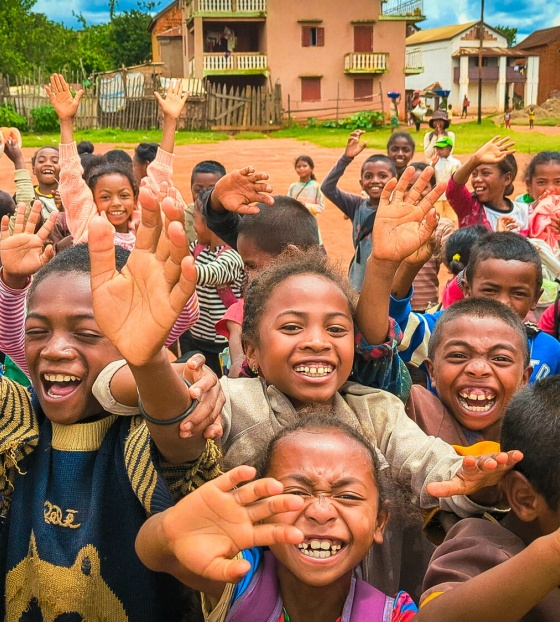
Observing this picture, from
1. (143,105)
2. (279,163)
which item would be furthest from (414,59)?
(279,163)

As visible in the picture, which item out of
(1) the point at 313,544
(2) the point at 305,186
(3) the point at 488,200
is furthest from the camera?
(2) the point at 305,186

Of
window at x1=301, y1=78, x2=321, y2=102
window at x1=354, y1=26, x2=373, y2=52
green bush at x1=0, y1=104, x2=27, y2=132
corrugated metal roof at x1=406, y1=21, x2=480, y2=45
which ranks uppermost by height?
corrugated metal roof at x1=406, y1=21, x2=480, y2=45

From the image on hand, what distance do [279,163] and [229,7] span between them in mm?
17994

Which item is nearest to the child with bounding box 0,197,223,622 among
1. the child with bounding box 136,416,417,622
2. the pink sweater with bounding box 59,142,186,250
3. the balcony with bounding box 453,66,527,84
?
the child with bounding box 136,416,417,622

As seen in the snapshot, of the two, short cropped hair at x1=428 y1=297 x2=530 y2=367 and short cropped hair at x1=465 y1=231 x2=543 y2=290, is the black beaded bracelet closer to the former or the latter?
short cropped hair at x1=428 y1=297 x2=530 y2=367

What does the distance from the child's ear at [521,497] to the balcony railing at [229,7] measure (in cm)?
3396

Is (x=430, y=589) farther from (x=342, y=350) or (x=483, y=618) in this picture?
(x=342, y=350)

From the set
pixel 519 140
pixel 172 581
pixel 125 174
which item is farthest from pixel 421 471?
pixel 519 140

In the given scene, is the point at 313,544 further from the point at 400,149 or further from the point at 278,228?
the point at 400,149

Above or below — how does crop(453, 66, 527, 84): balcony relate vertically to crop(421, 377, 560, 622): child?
above

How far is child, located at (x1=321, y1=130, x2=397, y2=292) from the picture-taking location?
5.09 meters

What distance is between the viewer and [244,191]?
3295 mm

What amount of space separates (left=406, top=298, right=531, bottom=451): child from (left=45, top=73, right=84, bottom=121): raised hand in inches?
116

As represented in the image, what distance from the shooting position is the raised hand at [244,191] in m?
3.22
